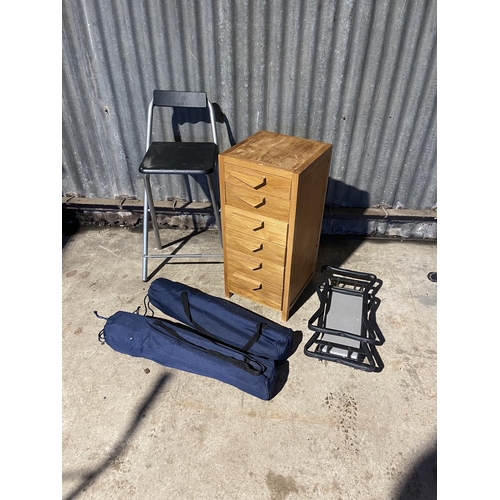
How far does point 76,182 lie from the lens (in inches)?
138

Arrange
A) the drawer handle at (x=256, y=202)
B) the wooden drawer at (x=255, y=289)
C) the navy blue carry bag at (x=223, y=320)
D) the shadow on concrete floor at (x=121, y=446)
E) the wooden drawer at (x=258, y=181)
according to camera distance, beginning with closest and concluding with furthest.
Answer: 1. the shadow on concrete floor at (x=121, y=446)
2. the wooden drawer at (x=258, y=181)
3. the drawer handle at (x=256, y=202)
4. the navy blue carry bag at (x=223, y=320)
5. the wooden drawer at (x=255, y=289)

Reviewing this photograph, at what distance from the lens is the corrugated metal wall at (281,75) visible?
2.55 metres

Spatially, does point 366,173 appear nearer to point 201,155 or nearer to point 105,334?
point 201,155

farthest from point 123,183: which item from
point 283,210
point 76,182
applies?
point 283,210

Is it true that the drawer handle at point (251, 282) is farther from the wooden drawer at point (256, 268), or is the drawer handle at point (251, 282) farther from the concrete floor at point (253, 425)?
the concrete floor at point (253, 425)

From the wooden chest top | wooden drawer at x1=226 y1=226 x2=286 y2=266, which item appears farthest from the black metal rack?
the wooden chest top

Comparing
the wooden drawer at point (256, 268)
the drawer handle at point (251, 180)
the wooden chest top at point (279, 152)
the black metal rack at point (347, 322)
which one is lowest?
the black metal rack at point (347, 322)

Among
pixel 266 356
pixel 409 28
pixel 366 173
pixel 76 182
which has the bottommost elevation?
pixel 266 356

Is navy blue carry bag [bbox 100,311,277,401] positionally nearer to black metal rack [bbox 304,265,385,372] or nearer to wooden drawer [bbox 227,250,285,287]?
black metal rack [bbox 304,265,385,372]

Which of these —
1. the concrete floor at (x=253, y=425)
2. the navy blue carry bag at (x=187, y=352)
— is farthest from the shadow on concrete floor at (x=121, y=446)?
the navy blue carry bag at (x=187, y=352)

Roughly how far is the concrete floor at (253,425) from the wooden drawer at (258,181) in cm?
102

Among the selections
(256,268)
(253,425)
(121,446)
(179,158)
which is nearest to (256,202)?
(256,268)

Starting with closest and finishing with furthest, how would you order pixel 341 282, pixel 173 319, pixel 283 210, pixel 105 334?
1. pixel 283 210
2. pixel 105 334
3. pixel 173 319
4. pixel 341 282
